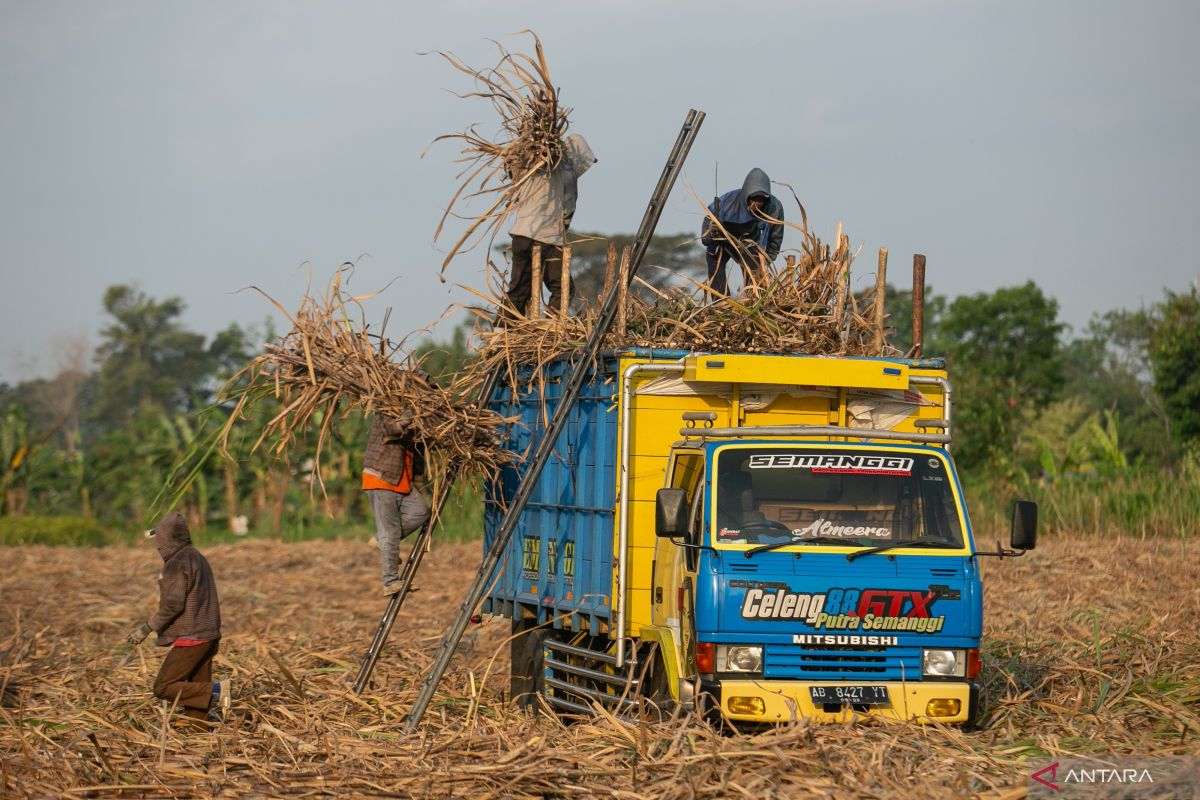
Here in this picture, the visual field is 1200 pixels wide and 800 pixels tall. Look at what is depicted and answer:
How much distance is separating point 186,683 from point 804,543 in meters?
4.99

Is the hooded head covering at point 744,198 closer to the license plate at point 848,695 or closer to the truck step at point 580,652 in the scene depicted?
the truck step at point 580,652

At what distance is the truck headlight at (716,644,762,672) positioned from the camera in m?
8.39

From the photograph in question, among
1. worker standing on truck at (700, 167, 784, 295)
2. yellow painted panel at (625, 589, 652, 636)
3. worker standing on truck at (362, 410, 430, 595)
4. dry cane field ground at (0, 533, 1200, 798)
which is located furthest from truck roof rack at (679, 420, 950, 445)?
worker standing on truck at (362, 410, 430, 595)

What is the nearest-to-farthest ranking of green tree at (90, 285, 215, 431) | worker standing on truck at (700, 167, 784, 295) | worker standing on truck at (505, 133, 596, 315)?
worker standing on truck at (700, 167, 784, 295), worker standing on truck at (505, 133, 596, 315), green tree at (90, 285, 215, 431)

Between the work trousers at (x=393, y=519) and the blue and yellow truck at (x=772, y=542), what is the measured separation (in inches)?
63.8

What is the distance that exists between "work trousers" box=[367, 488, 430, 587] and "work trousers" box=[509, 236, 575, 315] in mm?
1908

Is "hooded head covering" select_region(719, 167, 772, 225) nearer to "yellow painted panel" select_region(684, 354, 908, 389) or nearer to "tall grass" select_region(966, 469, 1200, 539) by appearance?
"yellow painted panel" select_region(684, 354, 908, 389)

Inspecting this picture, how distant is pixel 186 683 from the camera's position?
10.6m

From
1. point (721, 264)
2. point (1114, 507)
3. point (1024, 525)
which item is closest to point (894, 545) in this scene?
point (1024, 525)

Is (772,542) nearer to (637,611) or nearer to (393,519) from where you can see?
(637,611)

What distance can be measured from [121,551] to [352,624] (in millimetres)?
12611

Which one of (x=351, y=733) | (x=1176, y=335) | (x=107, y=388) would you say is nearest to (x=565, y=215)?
(x=351, y=733)

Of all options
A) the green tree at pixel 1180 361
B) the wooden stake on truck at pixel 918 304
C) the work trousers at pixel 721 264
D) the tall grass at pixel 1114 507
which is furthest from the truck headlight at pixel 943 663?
the green tree at pixel 1180 361

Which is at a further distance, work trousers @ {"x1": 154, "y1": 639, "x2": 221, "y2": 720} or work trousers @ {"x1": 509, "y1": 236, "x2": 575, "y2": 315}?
work trousers @ {"x1": 509, "y1": 236, "x2": 575, "y2": 315}
